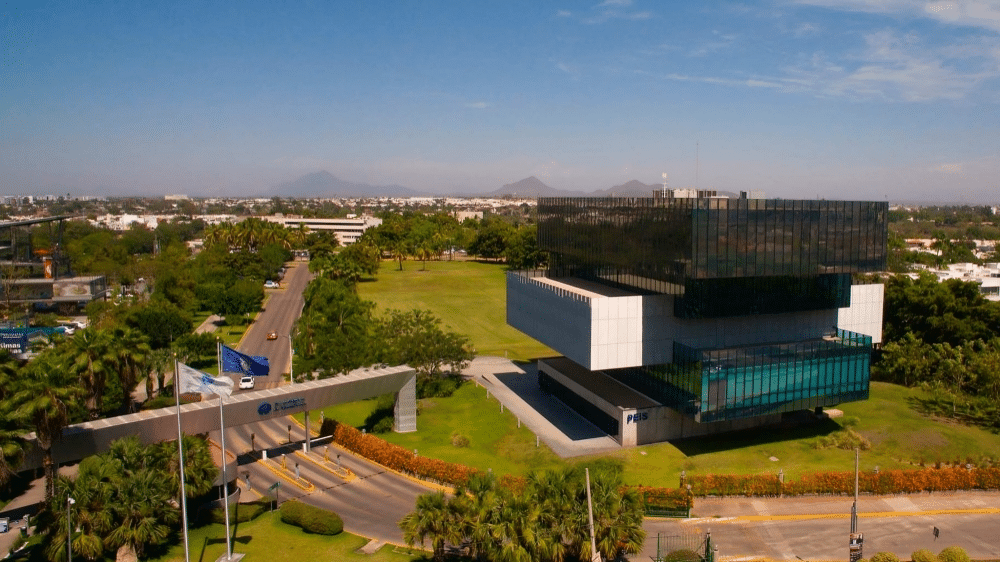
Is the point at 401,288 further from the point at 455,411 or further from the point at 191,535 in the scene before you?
the point at 191,535

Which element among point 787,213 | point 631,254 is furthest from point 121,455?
point 787,213

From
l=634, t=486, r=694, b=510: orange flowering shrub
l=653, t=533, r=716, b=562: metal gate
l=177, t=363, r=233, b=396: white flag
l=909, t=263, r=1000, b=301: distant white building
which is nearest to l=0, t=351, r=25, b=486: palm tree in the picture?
l=177, t=363, r=233, b=396: white flag

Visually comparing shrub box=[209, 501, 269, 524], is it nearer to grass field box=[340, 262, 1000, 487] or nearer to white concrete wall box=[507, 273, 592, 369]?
grass field box=[340, 262, 1000, 487]

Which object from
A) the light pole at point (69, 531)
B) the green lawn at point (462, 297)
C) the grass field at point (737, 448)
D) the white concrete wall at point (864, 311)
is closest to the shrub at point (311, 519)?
the light pole at point (69, 531)

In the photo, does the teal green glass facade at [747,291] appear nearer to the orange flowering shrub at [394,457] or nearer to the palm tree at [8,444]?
the orange flowering shrub at [394,457]

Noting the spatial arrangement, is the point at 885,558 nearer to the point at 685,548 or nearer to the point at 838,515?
the point at 685,548
